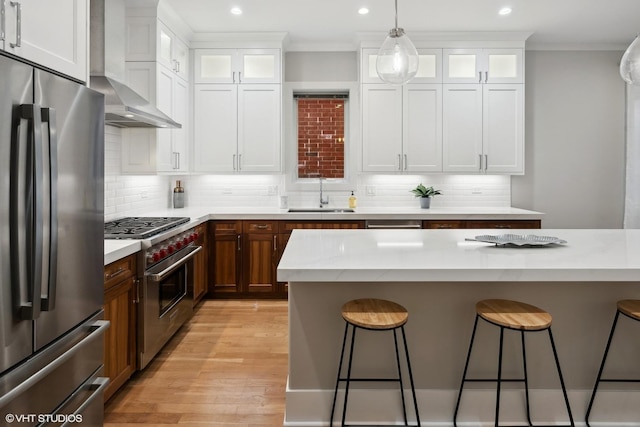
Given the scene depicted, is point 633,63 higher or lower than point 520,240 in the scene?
higher

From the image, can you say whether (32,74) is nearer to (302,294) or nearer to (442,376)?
(302,294)

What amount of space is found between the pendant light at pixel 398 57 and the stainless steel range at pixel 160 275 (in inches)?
71.6

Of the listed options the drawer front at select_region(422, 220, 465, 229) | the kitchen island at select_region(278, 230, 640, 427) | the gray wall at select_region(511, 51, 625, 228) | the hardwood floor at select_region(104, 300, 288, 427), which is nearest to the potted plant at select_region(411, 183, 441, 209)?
the drawer front at select_region(422, 220, 465, 229)

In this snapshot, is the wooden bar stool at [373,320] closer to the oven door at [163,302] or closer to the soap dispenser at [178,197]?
the oven door at [163,302]

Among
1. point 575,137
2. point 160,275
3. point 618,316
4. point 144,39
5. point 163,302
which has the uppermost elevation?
point 144,39

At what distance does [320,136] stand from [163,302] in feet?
9.37

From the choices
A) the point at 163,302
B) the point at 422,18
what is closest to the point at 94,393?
the point at 163,302

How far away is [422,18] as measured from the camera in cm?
420

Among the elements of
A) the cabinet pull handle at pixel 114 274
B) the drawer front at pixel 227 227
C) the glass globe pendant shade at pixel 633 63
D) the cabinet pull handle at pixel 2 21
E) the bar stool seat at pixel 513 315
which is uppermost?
the glass globe pendant shade at pixel 633 63

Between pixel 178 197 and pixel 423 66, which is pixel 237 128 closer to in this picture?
pixel 178 197

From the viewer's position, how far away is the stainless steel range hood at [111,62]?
2787 mm

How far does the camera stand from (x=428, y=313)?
217 cm

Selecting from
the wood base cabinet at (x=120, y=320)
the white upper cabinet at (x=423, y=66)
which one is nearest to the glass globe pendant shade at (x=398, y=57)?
the wood base cabinet at (x=120, y=320)

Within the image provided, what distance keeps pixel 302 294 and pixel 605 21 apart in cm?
428
